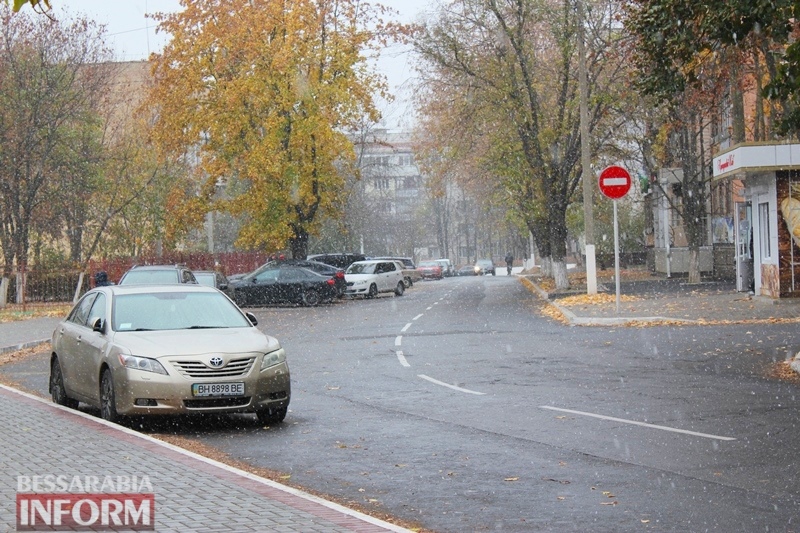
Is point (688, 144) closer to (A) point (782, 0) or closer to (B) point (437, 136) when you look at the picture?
(B) point (437, 136)

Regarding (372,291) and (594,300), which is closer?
(594,300)

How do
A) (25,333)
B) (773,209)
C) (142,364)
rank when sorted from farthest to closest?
(25,333) → (773,209) → (142,364)

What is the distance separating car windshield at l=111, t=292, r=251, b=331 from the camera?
12.6 metres

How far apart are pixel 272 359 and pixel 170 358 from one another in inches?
44.6

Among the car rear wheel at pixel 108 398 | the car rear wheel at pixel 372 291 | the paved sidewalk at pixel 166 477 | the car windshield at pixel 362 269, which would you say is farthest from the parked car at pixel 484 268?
the paved sidewalk at pixel 166 477

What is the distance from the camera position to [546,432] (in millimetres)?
10781

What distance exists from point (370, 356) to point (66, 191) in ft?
107

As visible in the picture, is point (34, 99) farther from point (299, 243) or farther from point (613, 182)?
point (613, 182)

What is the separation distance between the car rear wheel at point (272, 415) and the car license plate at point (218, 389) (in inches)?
21.3

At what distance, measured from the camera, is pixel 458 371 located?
16500mm

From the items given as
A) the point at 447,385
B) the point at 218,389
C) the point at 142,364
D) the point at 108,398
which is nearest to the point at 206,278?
the point at 447,385

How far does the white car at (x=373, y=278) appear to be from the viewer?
4588 cm

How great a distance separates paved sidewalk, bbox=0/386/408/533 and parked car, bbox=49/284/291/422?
0.52 meters

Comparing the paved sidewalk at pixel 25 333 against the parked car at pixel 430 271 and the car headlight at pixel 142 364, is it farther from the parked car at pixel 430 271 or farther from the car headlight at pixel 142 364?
the parked car at pixel 430 271
